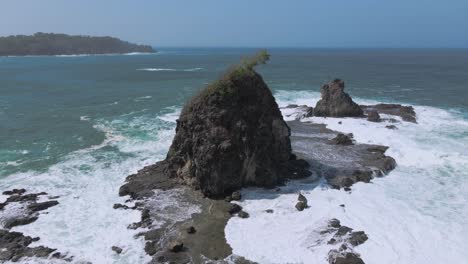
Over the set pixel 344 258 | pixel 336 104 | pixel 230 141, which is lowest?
pixel 344 258

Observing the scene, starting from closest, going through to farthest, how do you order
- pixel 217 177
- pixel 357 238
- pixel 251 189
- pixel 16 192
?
pixel 357 238 < pixel 217 177 < pixel 251 189 < pixel 16 192

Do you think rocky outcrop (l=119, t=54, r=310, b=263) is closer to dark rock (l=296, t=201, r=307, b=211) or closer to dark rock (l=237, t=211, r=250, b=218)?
dark rock (l=237, t=211, r=250, b=218)

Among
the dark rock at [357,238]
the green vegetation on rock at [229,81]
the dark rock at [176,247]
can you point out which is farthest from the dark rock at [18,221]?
the dark rock at [357,238]

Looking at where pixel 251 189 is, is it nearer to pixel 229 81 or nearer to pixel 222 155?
pixel 222 155

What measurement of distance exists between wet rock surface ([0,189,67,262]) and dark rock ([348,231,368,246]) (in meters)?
15.2

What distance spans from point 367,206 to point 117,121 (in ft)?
114

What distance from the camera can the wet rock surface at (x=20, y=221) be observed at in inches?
908

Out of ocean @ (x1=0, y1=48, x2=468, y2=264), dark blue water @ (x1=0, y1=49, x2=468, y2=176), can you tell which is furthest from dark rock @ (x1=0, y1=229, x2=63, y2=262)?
dark blue water @ (x1=0, y1=49, x2=468, y2=176)

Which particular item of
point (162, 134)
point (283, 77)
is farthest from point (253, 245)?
point (283, 77)

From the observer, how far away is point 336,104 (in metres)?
51.8

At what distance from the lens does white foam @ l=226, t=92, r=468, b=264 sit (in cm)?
2297

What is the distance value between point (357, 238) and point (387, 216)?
12.8 ft

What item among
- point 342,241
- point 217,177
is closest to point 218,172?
point 217,177

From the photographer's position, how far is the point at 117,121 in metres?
53.6
